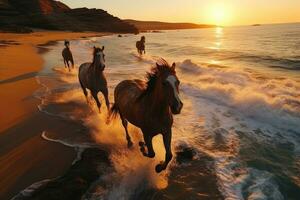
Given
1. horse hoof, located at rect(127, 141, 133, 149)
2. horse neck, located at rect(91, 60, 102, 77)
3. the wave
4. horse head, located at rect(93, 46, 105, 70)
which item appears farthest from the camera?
the wave

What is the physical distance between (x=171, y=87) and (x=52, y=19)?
298 ft

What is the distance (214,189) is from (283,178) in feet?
5.50

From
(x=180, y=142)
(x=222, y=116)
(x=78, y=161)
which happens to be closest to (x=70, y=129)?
(x=78, y=161)

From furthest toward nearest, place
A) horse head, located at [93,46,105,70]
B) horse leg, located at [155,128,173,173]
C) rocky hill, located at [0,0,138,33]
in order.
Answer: rocky hill, located at [0,0,138,33]
horse head, located at [93,46,105,70]
horse leg, located at [155,128,173,173]

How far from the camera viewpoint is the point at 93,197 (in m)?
5.48

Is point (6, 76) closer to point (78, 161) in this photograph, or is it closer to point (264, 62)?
point (78, 161)

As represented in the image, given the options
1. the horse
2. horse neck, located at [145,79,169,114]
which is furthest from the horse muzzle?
horse neck, located at [145,79,169,114]

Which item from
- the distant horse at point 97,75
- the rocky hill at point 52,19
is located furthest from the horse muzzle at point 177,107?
the rocky hill at point 52,19

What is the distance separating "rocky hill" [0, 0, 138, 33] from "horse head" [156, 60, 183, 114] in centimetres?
6364

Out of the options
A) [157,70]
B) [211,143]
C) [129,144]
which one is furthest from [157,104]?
[211,143]

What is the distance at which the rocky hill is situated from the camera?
81.8 m

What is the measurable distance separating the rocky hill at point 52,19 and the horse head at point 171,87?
63.6 metres

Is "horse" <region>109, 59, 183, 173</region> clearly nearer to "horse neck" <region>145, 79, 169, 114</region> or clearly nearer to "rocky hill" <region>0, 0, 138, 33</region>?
"horse neck" <region>145, 79, 169, 114</region>

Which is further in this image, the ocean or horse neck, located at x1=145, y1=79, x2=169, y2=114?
the ocean
